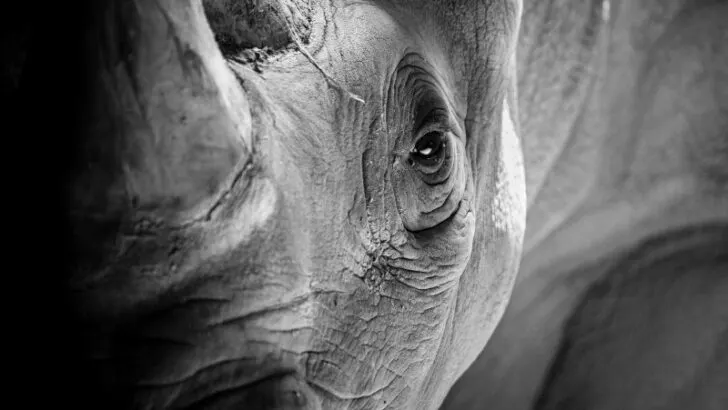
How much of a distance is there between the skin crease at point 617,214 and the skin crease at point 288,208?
0.75 metres

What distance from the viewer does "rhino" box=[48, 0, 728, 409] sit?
0.61 metres

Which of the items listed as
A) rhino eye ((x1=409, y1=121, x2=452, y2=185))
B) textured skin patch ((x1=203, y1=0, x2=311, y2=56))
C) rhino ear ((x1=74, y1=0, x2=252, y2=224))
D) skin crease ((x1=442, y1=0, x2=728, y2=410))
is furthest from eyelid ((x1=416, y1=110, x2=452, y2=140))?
skin crease ((x1=442, y1=0, x2=728, y2=410))

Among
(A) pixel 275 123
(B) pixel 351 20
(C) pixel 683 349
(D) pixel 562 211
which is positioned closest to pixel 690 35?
(D) pixel 562 211

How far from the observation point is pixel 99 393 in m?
0.69

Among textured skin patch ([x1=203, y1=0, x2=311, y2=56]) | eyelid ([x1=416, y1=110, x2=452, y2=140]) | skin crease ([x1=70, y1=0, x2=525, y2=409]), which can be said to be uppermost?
eyelid ([x1=416, y1=110, x2=452, y2=140])

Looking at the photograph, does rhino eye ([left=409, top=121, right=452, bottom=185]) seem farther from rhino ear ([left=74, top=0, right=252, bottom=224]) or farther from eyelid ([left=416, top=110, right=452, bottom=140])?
A: rhino ear ([left=74, top=0, right=252, bottom=224])

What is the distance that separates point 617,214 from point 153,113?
2035 millimetres

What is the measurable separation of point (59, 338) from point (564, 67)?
5.55 ft

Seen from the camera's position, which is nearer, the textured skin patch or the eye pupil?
the textured skin patch

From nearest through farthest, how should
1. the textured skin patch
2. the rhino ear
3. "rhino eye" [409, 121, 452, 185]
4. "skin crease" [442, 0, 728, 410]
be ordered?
1. the rhino ear
2. the textured skin patch
3. "rhino eye" [409, 121, 452, 185]
4. "skin crease" [442, 0, 728, 410]

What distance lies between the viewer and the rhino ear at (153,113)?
1.89 feet

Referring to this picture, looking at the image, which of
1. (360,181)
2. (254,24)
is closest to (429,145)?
(360,181)

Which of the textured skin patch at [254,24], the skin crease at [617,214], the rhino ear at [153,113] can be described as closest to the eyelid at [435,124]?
the textured skin patch at [254,24]

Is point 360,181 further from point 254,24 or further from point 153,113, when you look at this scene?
point 153,113
